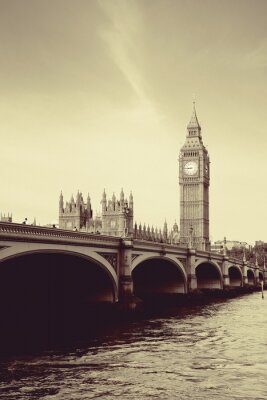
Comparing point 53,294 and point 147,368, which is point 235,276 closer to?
point 53,294

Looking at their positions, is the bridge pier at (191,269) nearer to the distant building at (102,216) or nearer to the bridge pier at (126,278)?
the bridge pier at (126,278)

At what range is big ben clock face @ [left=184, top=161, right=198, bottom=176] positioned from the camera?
16388cm

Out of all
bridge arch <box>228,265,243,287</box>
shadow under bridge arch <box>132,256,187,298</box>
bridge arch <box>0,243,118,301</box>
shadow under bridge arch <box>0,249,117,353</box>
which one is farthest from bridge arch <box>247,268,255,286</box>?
bridge arch <box>0,243,118,301</box>

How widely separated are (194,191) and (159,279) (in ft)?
307

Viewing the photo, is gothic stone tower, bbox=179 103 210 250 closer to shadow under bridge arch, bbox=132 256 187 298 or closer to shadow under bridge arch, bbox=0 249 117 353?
shadow under bridge arch, bbox=132 256 187 298

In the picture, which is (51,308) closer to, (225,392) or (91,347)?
(91,347)

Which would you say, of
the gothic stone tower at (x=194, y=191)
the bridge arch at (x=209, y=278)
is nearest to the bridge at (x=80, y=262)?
the bridge arch at (x=209, y=278)

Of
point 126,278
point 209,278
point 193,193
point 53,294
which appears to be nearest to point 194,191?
point 193,193

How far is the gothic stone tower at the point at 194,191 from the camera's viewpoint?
16050 centimetres

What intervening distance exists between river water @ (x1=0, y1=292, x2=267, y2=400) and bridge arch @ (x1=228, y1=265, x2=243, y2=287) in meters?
72.0

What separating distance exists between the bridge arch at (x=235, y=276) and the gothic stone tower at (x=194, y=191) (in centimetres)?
4191

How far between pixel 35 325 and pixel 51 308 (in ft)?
32.8

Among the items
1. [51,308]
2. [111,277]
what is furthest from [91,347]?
[51,308]

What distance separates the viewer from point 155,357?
89.1ft
